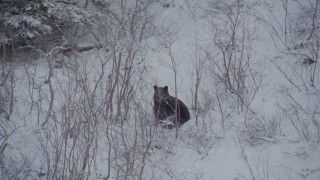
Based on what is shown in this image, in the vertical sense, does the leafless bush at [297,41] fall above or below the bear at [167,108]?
above

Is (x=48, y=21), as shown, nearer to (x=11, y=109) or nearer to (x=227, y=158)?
(x=11, y=109)

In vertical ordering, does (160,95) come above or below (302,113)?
above

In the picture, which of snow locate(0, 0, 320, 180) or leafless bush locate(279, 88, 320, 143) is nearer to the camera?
snow locate(0, 0, 320, 180)

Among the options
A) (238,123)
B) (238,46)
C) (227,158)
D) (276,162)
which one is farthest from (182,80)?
(276,162)

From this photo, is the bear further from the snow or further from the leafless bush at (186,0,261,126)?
the leafless bush at (186,0,261,126)

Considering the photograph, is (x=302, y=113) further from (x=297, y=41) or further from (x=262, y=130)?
(x=297, y=41)

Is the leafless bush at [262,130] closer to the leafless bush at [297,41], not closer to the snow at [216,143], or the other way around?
the snow at [216,143]

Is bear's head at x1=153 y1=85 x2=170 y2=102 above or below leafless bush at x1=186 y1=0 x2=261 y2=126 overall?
below

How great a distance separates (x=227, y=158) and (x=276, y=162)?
51.4 inches

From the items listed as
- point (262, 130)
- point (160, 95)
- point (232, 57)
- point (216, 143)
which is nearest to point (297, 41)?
point (232, 57)

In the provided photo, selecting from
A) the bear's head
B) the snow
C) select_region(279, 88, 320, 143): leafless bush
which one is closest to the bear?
the bear's head

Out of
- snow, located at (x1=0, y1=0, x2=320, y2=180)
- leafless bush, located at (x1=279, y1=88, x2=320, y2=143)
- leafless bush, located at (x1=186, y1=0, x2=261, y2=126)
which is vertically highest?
leafless bush, located at (x1=186, y1=0, x2=261, y2=126)

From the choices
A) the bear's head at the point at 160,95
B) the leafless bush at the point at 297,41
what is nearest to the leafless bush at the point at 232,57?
the leafless bush at the point at 297,41

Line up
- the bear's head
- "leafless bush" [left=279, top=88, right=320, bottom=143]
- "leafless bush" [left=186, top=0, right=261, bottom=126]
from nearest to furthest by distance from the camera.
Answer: "leafless bush" [left=279, top=88, right=320, bottom=143], the bear's head, "leafless bush" [left=186, top=0, right=261, bottom=126]
